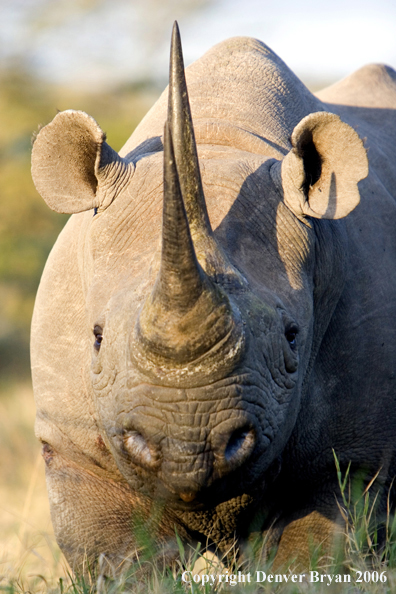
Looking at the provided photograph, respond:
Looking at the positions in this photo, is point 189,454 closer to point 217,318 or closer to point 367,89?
point 217,318

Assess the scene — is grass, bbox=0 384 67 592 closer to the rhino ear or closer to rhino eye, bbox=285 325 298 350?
rhino eye, bbox=285 325 298 350

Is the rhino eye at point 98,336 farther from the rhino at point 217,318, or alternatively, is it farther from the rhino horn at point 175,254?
the rhino horn at point 175,254

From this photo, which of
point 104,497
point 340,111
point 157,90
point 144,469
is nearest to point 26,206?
point 157,90

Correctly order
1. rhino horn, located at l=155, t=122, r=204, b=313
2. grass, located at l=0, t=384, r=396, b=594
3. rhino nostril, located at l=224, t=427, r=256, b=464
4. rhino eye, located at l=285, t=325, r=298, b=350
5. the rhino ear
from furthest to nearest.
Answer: the rhino ear
rhino eye, located at l=285, t=325, r=298, b=350
grass, located at l=0, t=384, r=396, b=594
rhino nostril, located at l=224, t=427, r=256, b=464
rhino horn, located at l=155, t=122, r=204, b=313

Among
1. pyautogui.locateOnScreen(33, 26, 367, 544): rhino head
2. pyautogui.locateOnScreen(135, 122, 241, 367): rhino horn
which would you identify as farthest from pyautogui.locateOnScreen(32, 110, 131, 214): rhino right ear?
pyautogui.locateOnScreen(135, 122, 241, 367): rhino horn

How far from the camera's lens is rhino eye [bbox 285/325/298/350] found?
3229 mm

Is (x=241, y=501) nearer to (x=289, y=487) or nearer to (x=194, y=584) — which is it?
(x=194, y=584)

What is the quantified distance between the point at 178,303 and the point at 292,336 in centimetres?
76

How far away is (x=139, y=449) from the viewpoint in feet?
9.36

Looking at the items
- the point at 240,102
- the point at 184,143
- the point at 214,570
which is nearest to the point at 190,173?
the point at 184,143

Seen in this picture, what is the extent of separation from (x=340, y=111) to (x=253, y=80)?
1.23 meters

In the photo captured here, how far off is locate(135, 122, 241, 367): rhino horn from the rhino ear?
0.95 metres

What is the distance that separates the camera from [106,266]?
3.43 metres

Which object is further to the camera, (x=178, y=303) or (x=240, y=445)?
(x=240, y=445)
